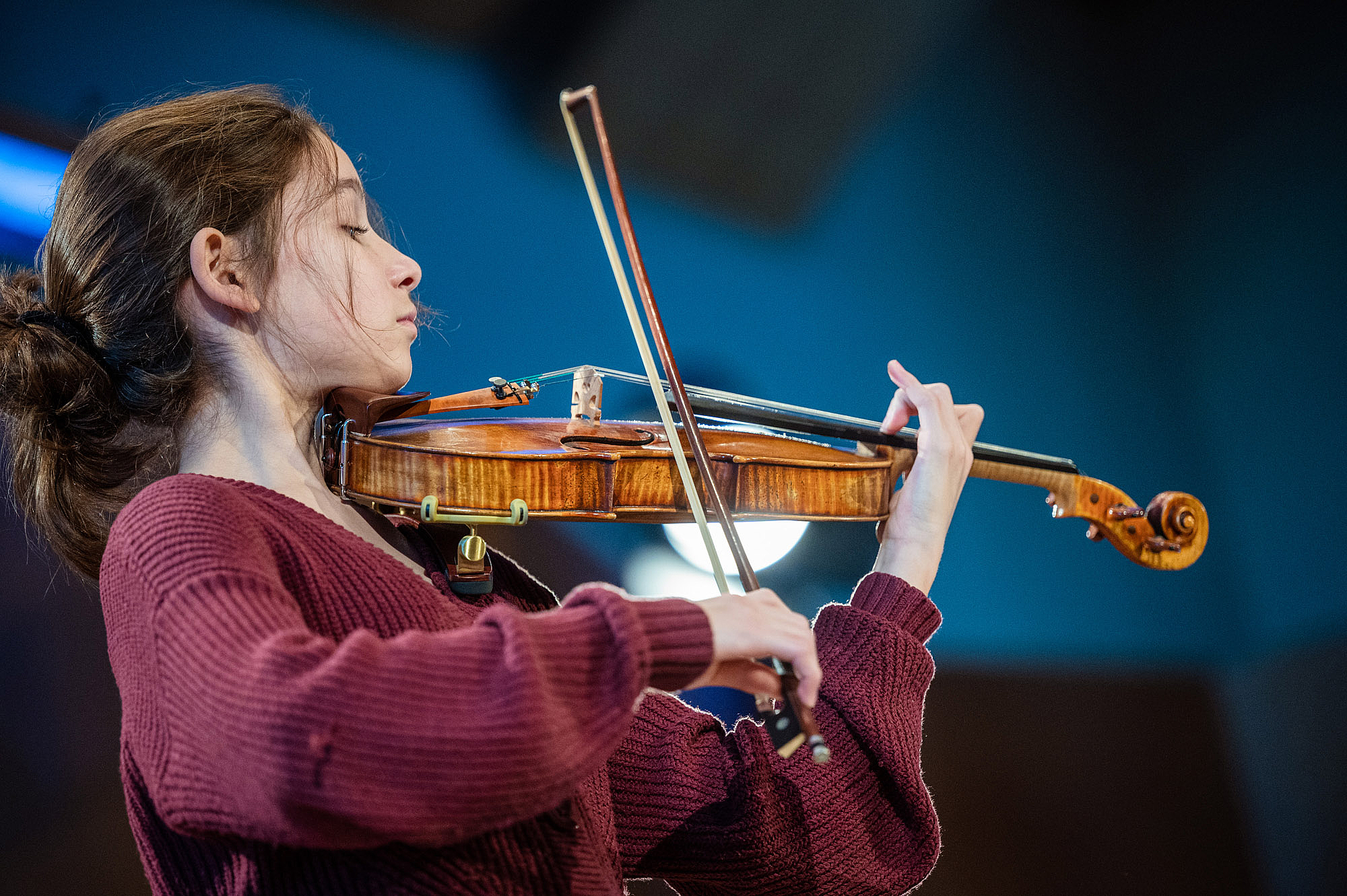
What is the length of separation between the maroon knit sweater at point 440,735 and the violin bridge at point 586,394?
0.23m

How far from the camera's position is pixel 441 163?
167cm

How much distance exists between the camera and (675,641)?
1.95 feet

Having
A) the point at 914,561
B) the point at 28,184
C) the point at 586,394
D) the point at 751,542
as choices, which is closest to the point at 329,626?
the point at 586,394

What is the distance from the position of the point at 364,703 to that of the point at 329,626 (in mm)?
222

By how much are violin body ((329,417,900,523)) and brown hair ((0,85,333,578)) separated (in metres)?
0.19

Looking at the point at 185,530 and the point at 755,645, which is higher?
the point at 185,530

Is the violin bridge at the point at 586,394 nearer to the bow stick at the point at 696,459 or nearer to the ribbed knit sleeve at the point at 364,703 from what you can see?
the bow stick at the point at 696,459

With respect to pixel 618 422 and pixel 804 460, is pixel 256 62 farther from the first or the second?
pixel 804 460

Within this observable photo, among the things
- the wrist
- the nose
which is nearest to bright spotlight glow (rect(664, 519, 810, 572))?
the wrist

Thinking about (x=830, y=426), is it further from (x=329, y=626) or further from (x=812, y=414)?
(x=329, y=626)

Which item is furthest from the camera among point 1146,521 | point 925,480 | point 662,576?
point 662,576

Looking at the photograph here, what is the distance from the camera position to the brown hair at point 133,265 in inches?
35.5

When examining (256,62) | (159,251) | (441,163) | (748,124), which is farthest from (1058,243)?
(159,251)

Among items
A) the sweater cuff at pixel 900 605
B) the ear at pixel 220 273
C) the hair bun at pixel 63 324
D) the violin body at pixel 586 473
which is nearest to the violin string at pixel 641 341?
the violin body at pixel 586 473
